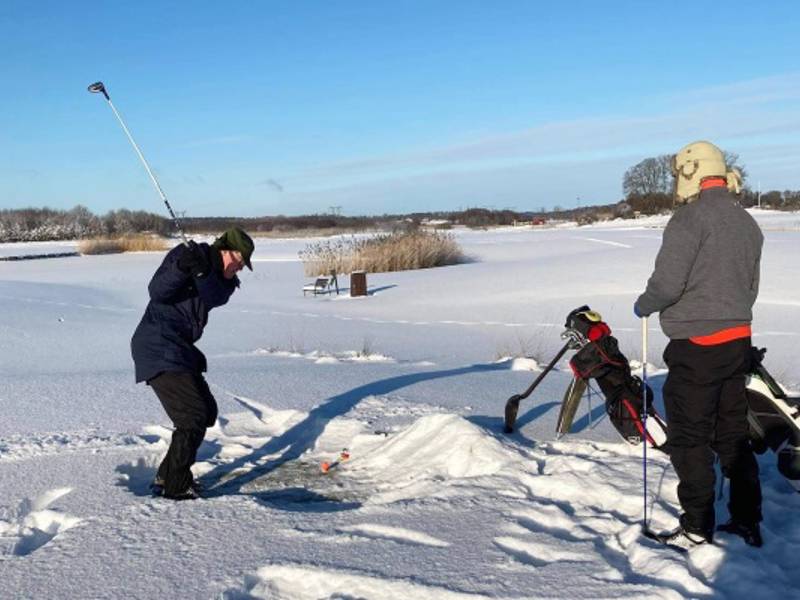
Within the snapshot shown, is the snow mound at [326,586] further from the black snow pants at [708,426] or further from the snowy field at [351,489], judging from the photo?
the black snow pants at [708,426]

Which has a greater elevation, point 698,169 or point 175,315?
point 698,169

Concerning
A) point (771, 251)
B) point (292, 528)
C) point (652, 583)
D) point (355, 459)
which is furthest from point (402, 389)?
point (771, 251)

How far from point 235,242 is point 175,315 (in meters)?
0.56

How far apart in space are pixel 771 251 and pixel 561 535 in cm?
2053

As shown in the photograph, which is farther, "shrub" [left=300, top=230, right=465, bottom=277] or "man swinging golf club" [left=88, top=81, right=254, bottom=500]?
"shrub" [left=300, top=230, right=465, bottom=277]

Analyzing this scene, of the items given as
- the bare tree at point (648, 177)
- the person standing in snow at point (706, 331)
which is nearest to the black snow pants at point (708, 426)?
the person standing in snow at point (706, 331)

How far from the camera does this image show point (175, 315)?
4.66 metres

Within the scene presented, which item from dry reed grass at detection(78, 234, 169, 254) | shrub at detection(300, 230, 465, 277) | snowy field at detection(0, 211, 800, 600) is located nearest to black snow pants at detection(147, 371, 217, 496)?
snowy field at detection(0, 211, 800, 600)

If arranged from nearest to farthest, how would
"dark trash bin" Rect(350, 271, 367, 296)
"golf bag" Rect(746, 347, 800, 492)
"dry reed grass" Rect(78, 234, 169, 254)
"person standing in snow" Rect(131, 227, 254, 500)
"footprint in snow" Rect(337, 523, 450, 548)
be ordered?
"footprint in snow" Rect(337, 523, 450, 548), "golf bag" Rect(746, 347, 800, 492), "person standing in snow" Rect(131, 227, 254, 500), "dark trash bin" Rect(350, 271, 367, 296), "dry reed grass" Rect(78, 234, 169, 254)

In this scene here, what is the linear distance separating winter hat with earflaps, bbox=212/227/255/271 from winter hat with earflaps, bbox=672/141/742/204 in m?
2.42

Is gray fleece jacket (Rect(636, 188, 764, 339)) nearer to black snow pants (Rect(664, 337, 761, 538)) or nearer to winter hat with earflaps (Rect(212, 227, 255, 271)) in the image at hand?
black snow pants (Rect(664, 337, 761, 538))

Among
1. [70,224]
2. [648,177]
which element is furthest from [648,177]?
[70,224]

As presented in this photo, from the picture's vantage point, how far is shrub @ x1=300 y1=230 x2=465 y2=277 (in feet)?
79.5

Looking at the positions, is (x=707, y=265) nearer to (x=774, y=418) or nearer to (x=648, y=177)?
(x=774, y=418)
